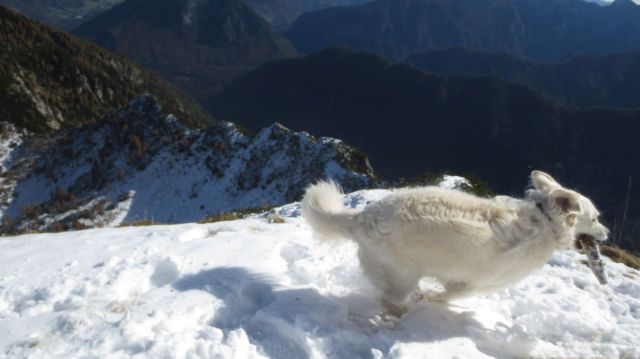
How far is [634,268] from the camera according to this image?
348 inches

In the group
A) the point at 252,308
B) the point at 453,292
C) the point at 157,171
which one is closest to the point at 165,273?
the point at 252,308

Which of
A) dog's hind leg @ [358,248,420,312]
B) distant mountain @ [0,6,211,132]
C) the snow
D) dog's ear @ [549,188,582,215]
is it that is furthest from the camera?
distant mountain @ [0,6,211,132]

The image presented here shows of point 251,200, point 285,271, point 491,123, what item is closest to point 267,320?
point 285,271

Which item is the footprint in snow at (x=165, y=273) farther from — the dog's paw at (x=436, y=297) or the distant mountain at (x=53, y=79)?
the distant mountain at (x=53, y=79)

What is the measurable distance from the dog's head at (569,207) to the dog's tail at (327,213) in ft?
8.15

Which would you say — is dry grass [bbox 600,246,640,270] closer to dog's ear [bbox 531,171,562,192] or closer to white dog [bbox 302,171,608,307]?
white dog [bbox 302,171,608,307]

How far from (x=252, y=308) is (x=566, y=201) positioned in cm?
415

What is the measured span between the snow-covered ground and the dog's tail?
0.75m

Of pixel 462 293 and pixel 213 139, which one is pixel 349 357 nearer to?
pixel 462 293

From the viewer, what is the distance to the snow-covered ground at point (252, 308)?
489 cm

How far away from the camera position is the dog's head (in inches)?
232

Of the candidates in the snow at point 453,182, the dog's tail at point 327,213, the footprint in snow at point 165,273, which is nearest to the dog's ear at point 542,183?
the dog's tail at point 327,213

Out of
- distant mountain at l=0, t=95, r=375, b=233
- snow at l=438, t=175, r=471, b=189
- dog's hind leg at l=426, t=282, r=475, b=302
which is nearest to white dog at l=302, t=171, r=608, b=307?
dog's hind leg at l=426, t=282, r=475, b=302

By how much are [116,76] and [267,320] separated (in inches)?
4399
